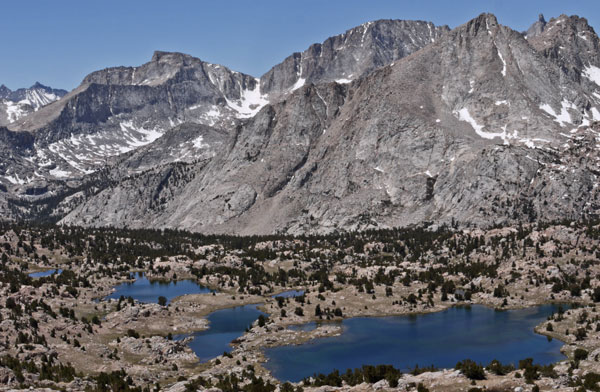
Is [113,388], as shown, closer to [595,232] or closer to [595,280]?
[595,280]

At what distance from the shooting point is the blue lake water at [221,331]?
109 meters

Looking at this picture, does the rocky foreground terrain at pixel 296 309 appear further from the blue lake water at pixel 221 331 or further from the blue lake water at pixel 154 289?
the blue lake water at pixel 154 289

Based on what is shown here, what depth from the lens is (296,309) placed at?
13412cm

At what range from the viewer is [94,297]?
155 metres

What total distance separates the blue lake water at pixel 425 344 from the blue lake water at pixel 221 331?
11521 mm

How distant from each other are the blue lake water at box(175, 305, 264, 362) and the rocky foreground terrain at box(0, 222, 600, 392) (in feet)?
9.95

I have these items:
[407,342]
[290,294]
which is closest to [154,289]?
[290,294]

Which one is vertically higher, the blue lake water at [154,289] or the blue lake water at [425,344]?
the blue lake water at [154,289]

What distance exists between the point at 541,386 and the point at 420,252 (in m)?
133

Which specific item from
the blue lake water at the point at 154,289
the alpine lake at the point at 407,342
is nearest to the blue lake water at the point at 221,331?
the alpine lake at the point at 407,342

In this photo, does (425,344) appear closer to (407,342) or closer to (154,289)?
(407,342)

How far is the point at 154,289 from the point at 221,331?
198ft

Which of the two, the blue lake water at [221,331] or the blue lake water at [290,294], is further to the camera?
the blue lake water at [290,294]

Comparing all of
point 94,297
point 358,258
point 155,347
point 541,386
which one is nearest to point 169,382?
point 155,347
